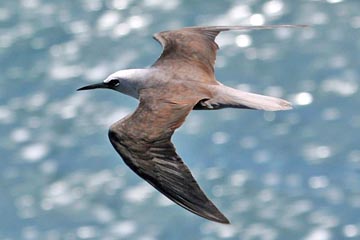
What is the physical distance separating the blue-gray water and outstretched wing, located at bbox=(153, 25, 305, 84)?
10.7 ft

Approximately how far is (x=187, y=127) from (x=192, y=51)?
4.02 meters

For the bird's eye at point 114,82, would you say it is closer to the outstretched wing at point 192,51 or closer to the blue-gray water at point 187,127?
the outstretched wing at point 192,51

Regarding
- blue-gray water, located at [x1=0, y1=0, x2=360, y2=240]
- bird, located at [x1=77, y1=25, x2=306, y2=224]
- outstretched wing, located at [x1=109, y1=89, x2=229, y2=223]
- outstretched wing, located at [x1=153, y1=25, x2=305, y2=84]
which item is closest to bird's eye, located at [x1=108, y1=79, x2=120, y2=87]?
bird, located at [x1=77, y1=25, x2=306, y2=224]

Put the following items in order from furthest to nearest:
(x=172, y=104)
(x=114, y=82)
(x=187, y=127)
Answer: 1. (x=187, y=127)
2. (x=114, y=82)
3. (x=172, y=104)

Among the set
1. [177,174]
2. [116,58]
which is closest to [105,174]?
[116,58]

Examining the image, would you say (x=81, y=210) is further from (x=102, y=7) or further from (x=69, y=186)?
(x=102, y=7)

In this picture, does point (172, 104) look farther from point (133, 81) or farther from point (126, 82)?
point (126, 82)

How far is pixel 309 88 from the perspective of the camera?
1557 cm

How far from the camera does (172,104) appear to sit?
9.90m

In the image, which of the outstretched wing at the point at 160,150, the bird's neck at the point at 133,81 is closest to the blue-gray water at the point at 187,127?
the bird's neck at the point at 133,81

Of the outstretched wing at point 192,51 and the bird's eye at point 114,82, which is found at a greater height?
the outstretched wing at point 192,51

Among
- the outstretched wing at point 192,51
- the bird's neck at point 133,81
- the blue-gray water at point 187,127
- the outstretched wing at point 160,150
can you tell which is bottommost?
the outstretched wing at point 160,150

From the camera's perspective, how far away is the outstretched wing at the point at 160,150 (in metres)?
8.88

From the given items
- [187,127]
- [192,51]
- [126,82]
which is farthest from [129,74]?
[187,127]
